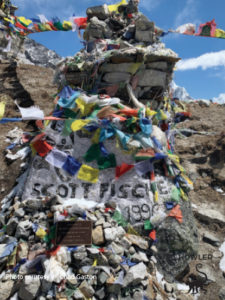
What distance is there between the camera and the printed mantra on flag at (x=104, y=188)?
17.7 ft

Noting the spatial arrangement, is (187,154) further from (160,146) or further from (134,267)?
(134,267)

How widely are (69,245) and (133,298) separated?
1507 mm

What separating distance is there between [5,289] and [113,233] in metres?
2.12

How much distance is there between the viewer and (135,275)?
4.20m

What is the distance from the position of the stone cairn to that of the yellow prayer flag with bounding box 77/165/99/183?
784 millimetres

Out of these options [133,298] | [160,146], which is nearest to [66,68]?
[160,146]

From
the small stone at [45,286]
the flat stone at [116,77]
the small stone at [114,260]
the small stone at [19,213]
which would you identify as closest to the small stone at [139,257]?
the small stone at [114,260]

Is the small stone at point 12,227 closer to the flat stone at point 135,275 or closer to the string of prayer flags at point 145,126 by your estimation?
the flat stone at point 135,275

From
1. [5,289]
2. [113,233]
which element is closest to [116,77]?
[113,233]

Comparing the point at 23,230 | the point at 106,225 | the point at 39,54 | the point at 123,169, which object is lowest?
the point at 23,230

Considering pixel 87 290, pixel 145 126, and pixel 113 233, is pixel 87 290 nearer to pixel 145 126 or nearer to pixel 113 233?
pixel 113 233

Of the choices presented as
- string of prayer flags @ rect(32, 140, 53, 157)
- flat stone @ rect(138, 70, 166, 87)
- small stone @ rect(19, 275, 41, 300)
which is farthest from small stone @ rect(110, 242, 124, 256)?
flat stone @ rect(138, 70, 166, 87)

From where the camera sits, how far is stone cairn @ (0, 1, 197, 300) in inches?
154

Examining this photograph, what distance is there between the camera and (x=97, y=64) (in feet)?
22.7
